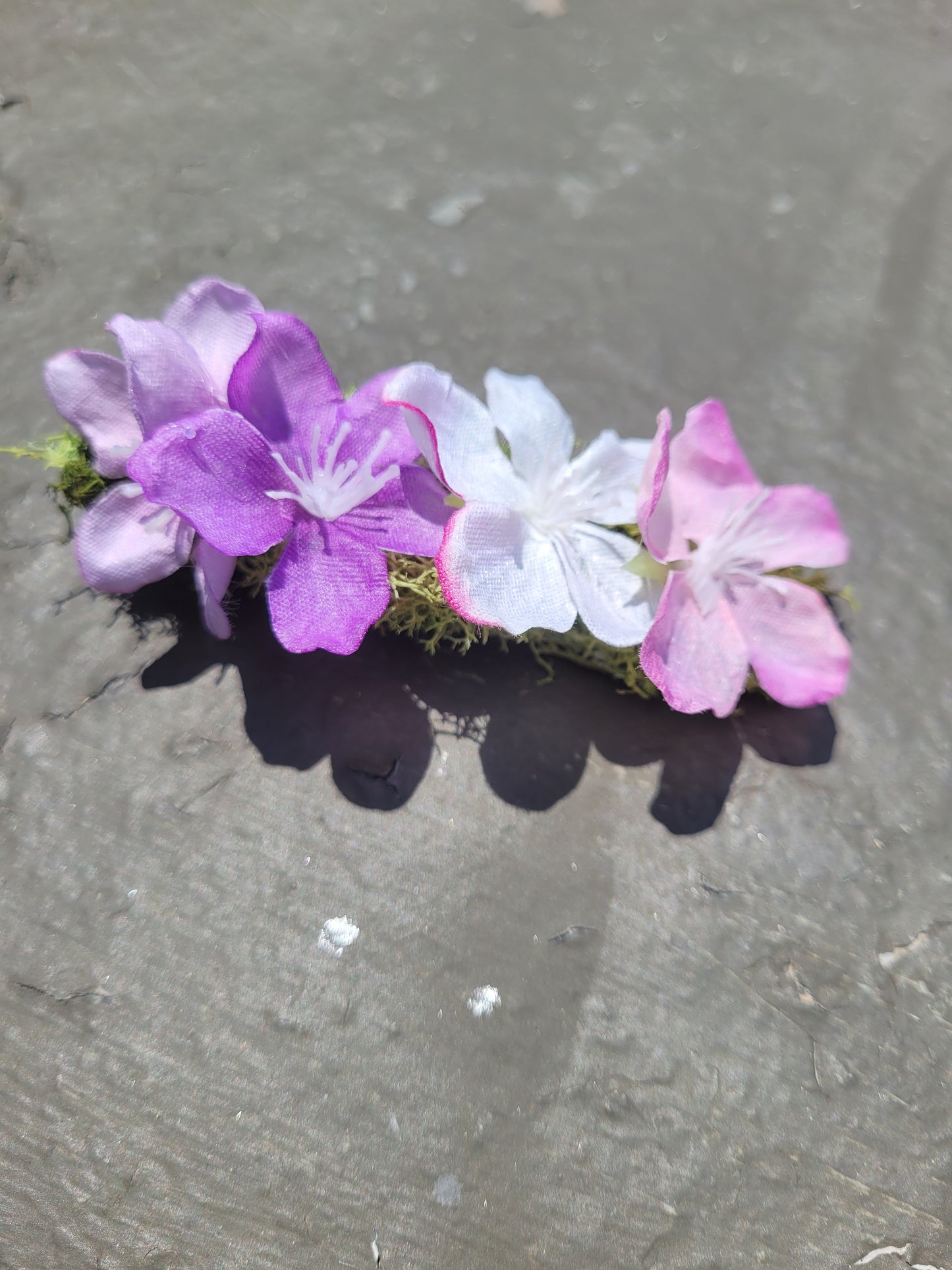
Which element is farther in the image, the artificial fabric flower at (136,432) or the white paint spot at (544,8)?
the white paint spot at (544,8)

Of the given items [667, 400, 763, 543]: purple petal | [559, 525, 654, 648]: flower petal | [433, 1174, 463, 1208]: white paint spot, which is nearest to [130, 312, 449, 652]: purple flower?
[559, 525, 654, 648]: flower petal

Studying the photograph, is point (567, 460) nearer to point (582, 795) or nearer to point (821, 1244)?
point (582, 795)

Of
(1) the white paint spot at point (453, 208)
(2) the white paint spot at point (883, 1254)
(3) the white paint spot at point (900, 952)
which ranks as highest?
(1) the white paint spot at point (453, 208)

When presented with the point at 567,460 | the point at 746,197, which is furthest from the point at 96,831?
the point at 746,197

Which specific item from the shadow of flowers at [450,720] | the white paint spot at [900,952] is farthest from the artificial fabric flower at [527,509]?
the white paint spot at [900,952]

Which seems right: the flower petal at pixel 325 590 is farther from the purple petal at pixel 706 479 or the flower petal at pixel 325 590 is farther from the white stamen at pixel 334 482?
the purple petal at pixel 706 479

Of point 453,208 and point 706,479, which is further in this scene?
point 453,208

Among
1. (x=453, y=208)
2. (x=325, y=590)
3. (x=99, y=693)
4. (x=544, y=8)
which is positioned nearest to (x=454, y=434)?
(x=325, y=590)

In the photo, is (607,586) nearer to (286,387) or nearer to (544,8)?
(286,387)
